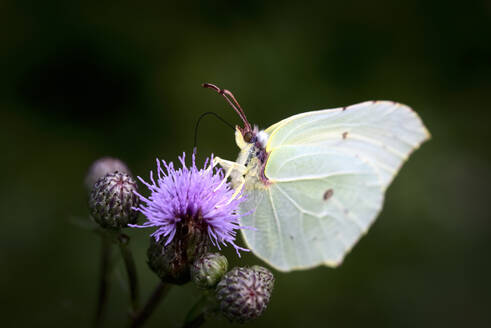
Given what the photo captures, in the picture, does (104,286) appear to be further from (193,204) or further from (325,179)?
(325,179)

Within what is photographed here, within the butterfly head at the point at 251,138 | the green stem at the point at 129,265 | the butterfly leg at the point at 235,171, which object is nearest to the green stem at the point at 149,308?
the green stem at the point at 129,265

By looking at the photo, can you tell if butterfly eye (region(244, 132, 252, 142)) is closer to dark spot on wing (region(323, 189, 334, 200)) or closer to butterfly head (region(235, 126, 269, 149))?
butterfly head (region(235, 126, 269, 149))

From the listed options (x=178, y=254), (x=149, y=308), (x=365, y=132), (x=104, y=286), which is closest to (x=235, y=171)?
(x=178, y=254)

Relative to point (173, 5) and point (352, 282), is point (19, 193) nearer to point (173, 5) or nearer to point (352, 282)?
point (173, 5)

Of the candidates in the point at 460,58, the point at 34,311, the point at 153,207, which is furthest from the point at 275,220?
the point at 460,58

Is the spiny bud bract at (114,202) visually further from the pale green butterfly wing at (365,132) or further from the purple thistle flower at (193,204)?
the pale green butterfly wing at (365,132)

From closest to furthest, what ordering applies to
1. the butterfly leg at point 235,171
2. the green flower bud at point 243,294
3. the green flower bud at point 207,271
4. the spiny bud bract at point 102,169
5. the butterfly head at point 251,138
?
1. the green flower bud at point 243,294
2. the green flower bud at point 207,271
3. the butterfly leg at point 235,171
4. the butterfly head at point 251,138
5. the spiny bud bract at point 102,169
